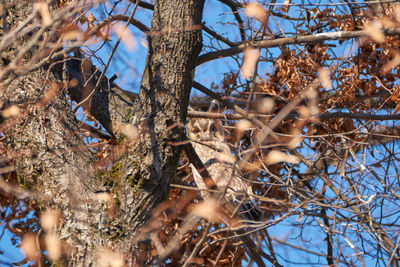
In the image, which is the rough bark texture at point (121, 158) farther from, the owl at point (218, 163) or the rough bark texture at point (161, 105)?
the owl at point (218, 163)

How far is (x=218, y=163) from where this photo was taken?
456 centimetres

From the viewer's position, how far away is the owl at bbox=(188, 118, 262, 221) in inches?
159

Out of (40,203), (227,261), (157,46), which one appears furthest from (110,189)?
(227,261)

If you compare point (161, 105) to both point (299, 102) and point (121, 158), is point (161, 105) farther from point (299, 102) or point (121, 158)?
point (299, 102)

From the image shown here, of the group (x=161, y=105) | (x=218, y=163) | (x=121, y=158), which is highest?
(x=218, y=163)

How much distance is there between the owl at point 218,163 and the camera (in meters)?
4.04

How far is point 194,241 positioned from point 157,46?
6.05 feet

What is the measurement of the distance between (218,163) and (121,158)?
1.76 m

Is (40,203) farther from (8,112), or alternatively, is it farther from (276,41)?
(276,41)

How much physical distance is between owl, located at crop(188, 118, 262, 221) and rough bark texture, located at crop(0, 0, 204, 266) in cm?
93

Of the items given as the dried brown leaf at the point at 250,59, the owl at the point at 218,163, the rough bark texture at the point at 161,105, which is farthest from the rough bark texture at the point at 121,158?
the owl at the point at 218,163

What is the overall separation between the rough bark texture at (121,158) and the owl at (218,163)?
36.5 inches

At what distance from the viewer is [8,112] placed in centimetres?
289

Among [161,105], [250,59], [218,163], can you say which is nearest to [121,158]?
[161,105]
